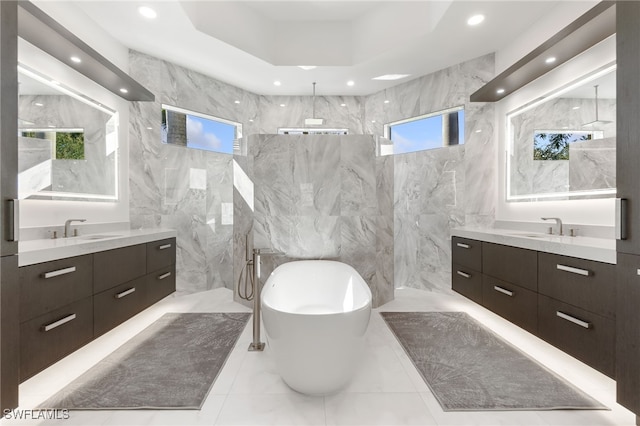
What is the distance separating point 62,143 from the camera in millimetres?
2338

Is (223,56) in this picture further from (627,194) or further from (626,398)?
(626,398)

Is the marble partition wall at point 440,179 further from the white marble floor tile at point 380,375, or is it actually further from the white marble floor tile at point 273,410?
the white marble floor tile at point 273,410

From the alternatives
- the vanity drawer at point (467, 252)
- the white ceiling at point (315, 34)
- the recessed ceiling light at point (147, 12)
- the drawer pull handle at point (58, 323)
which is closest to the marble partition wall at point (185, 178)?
the white ceiling at point (315, 34)

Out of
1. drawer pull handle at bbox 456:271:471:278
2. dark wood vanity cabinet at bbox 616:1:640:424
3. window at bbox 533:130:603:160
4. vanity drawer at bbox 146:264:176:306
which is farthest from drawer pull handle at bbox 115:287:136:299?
window at bbox 533:130:603:160

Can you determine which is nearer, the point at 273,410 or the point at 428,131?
the point at 273,410

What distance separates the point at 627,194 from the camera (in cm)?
128

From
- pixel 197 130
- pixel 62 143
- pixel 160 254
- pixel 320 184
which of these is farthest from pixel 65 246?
pixel 197 130

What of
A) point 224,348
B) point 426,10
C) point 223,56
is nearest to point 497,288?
point 224,348

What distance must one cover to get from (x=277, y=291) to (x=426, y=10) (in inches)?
120

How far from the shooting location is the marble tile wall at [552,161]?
2.10 m

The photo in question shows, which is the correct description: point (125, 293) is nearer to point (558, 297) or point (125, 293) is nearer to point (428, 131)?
point (558, 297)

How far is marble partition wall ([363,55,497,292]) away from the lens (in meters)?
3.32

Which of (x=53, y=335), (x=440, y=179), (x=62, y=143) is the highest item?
(x=62, y=143)

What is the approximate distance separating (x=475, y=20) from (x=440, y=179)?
1.68 m
